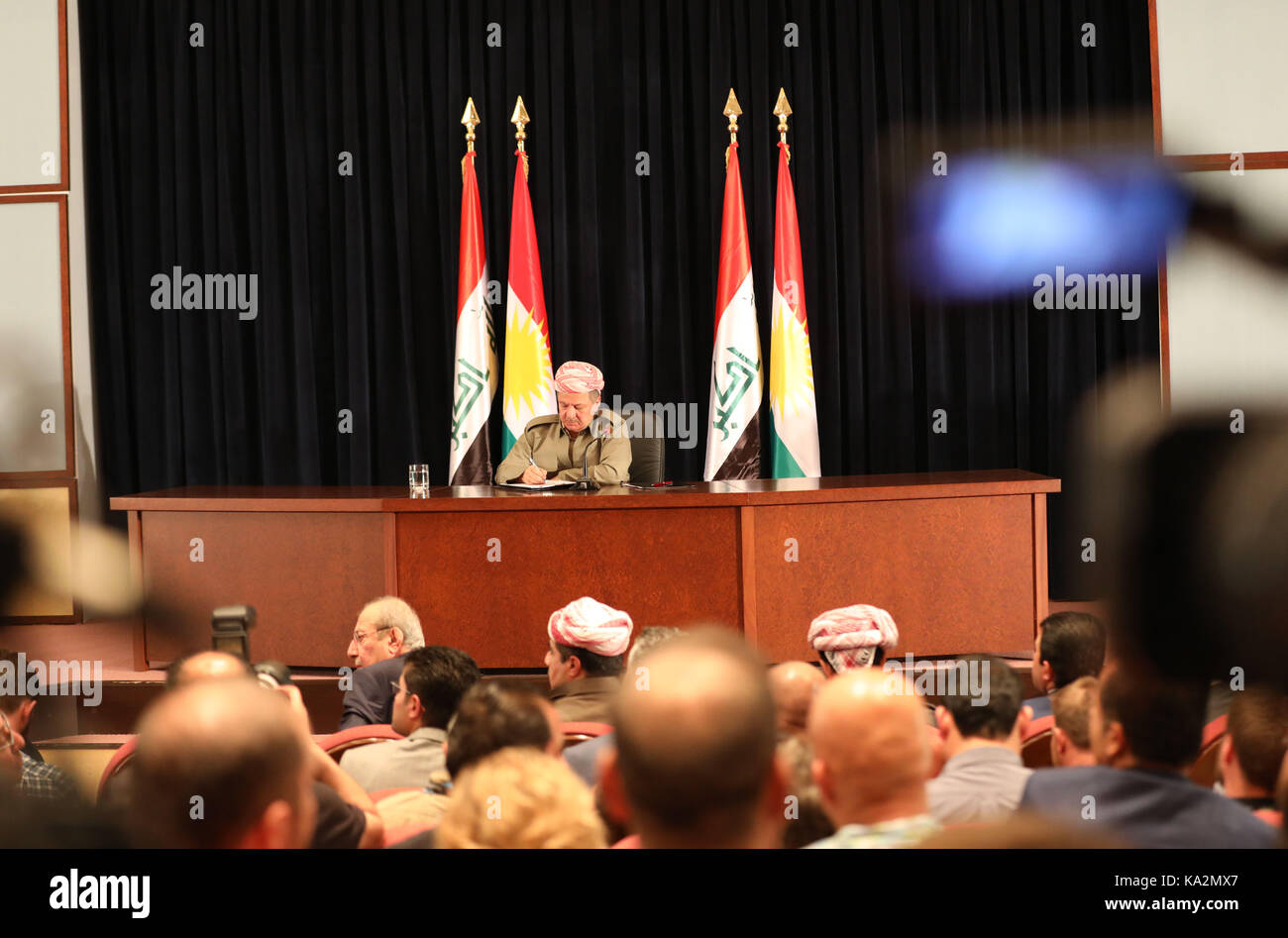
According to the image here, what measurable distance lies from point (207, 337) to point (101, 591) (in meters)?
1.61

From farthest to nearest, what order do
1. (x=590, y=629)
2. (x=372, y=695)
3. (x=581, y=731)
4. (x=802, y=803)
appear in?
(x=372, y=695) → (x=590, y=629) → (x=581, y=731) → (x=802, y=803)

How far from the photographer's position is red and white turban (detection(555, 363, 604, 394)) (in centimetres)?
558

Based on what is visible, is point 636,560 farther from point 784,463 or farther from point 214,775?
point 214,775

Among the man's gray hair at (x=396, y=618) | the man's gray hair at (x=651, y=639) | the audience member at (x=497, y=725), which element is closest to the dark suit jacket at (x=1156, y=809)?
the audience member at (x=497, y=725)

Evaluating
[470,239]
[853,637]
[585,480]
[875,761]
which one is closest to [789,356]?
[470,239]

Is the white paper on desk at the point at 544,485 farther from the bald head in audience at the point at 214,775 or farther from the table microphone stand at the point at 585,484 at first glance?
the bald head in audience at the point at 214,775

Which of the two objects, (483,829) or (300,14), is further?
(300,14)

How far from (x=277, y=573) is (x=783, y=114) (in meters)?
3.66

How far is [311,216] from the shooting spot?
7.43 meters

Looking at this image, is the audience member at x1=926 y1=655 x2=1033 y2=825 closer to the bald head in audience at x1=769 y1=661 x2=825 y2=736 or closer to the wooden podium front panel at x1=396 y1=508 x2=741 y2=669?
the bald head in audience at x1=769 y1=661 x2=825 y2=736

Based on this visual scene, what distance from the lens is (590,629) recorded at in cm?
316

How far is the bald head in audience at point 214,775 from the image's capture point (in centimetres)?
131
